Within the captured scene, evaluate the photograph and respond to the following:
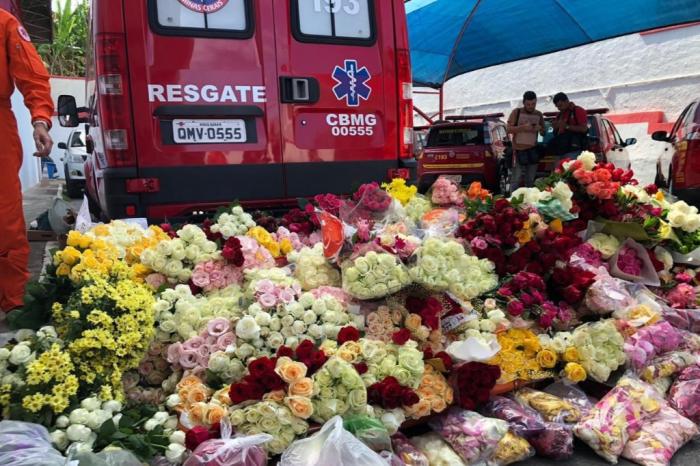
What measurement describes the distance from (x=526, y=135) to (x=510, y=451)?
7.22m

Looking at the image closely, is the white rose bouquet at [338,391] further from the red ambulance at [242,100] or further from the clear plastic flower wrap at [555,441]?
the red ambulance at [242,100]

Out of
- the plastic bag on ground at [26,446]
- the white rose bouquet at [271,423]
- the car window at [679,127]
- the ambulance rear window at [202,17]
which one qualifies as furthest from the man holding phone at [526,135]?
the plastic bag on ground at [26,446]

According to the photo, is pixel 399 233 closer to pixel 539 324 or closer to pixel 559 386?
pixel 539 324

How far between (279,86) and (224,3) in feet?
2.14

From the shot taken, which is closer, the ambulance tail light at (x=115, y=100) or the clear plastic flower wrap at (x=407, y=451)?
the clear plastic flower wrap at (x=407, y=451)

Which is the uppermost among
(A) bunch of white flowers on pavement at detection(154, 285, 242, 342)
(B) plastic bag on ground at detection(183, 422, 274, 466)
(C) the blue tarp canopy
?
(C) the blue tarp canopy

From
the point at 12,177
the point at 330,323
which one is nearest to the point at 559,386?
the point at 330,323

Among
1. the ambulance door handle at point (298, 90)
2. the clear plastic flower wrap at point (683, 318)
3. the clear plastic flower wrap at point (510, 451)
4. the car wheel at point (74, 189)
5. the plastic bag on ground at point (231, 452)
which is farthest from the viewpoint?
the car wheel at point (74, 189)

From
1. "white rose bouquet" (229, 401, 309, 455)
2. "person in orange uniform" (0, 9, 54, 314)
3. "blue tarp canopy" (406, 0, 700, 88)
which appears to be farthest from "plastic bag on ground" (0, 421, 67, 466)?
"blue tarp canopy" (406, 0, 700, 88)

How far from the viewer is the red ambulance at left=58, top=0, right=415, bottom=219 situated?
12.0ft

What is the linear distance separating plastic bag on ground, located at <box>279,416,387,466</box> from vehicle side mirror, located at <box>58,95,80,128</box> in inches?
171

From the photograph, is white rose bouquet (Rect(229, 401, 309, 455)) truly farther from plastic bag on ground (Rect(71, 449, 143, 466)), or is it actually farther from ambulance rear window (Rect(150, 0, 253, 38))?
ambulance rear window (Rect(150, 0, 253, 38))

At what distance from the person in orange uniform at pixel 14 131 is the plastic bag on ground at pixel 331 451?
2.42 metres

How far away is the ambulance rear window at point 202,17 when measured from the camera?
366 cm
